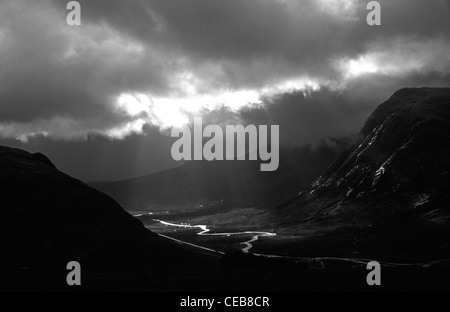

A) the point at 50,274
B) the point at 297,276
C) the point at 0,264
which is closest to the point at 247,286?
the point at 297,276

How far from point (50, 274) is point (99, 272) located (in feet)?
58.5
